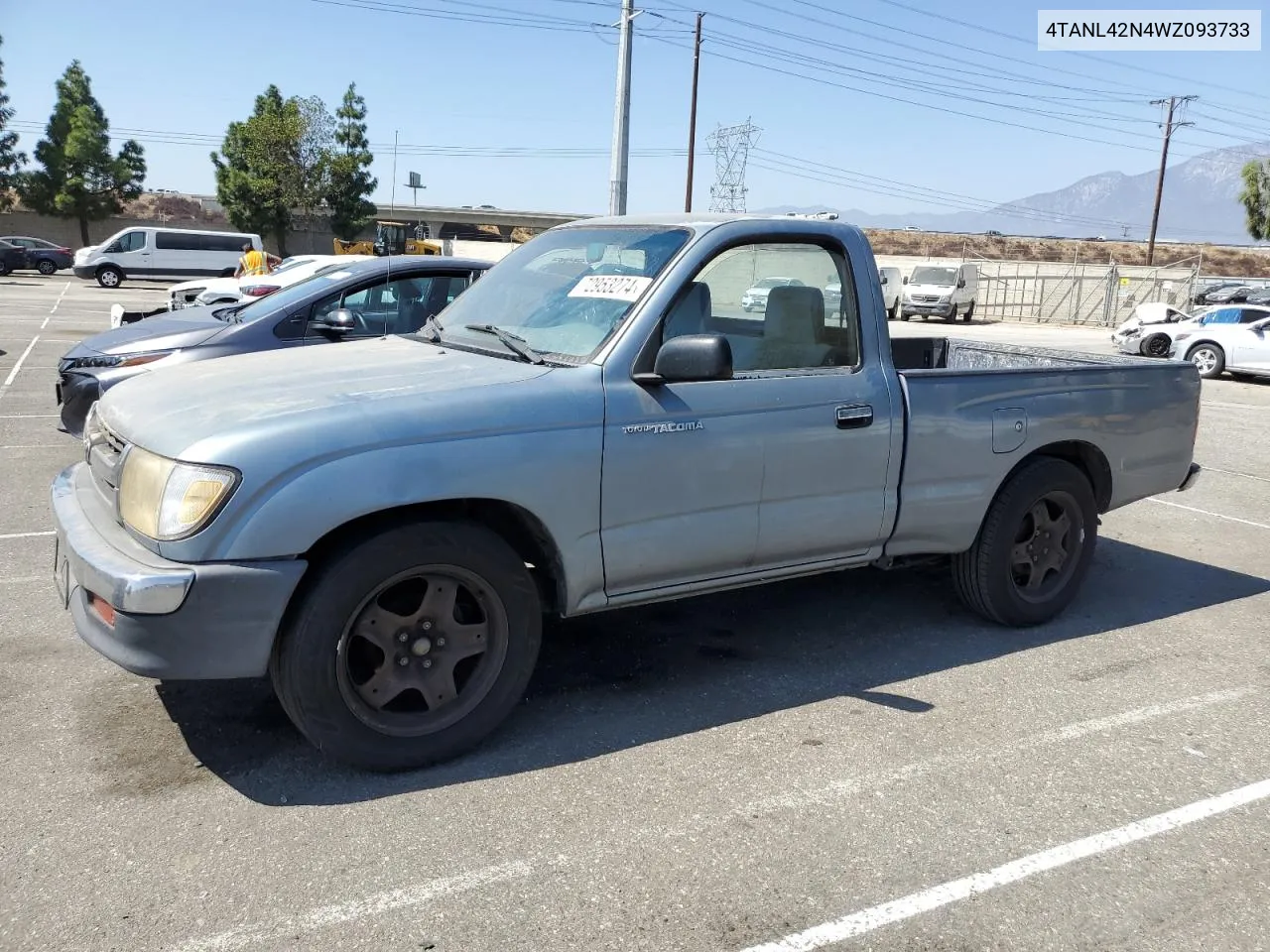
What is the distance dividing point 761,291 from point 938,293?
110 ft

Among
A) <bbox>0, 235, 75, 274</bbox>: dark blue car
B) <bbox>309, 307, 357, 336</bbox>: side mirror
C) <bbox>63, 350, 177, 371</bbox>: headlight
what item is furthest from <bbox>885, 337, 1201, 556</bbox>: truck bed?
<bbox>0, 235, 75, 274</bbox>: dark blue car

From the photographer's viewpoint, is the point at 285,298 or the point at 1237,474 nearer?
the point at 285,298

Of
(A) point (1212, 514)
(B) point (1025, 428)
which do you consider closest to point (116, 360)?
(B) point (1025, 428)

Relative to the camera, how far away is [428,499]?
3.43 metres

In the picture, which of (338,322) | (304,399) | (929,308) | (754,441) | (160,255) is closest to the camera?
(304,399)

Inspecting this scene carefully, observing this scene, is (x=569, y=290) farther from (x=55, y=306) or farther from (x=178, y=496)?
(x=55, y=306)

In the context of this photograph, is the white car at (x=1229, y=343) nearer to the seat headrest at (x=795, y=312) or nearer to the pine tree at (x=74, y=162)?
the seat headrest at (x=795, y=312)

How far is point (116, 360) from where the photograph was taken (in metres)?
7.76

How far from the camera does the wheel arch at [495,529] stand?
11.2 ft

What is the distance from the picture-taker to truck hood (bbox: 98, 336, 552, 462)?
130 inches

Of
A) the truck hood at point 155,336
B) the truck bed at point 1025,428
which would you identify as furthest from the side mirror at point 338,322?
the truck bed at point 1025,428

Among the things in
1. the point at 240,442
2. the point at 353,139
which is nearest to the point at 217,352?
the point at 240,442

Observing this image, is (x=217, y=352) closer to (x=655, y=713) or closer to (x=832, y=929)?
(x=655, y=713)

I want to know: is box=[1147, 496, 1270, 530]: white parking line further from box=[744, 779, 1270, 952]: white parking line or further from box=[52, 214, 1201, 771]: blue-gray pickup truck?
box=[744, 779, 1270, 952]: white parking line
